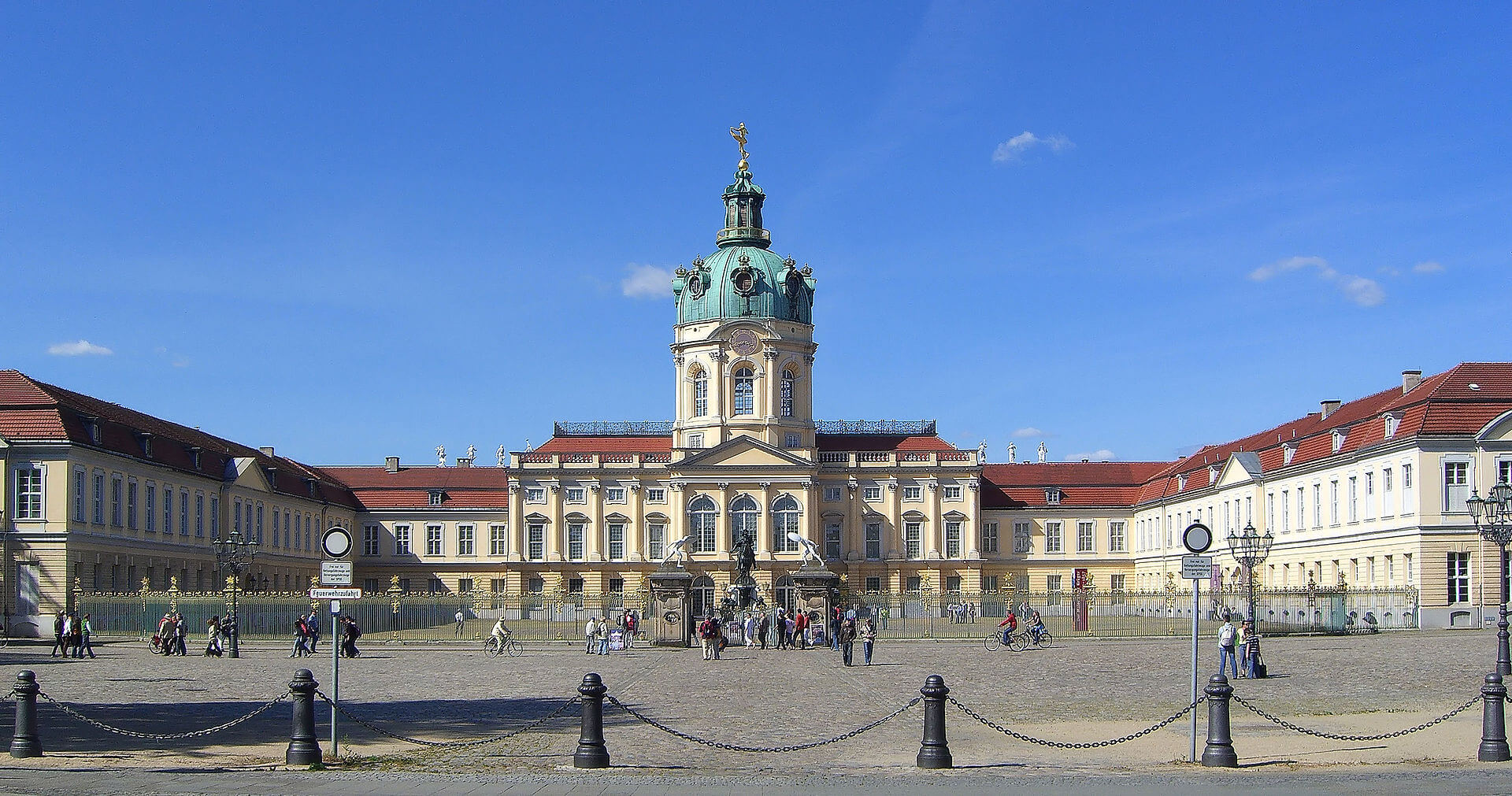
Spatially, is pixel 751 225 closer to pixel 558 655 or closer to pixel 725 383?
pixel 725 383

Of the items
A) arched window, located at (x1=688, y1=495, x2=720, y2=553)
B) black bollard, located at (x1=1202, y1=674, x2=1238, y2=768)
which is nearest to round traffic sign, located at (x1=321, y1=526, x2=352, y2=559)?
black bollard, located at (x1=1202, y1=674, x2=1238, y2=768)

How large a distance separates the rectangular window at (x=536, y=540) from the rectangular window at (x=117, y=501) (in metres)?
35.4

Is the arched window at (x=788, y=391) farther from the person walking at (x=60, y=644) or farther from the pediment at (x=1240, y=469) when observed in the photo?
the person walking at (x=60, y=644)

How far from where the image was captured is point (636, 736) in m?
21.9

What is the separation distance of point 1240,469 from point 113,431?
5579 cm

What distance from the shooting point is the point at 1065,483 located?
10525 centimetres

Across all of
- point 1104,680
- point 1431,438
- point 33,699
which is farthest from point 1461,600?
point 33,699

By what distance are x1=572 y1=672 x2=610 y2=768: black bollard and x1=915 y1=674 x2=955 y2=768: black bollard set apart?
3.69 metres

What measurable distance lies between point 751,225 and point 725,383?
38.8 ft

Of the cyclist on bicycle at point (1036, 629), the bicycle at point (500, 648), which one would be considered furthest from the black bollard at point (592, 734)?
the cyclist on bicycle at point (1036, 629)

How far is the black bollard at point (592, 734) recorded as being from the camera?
18.2 m

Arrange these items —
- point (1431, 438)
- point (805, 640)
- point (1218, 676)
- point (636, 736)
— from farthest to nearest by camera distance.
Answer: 1. point (1431, 438)
2. point (805, 640)
3. point (636, 736)
4. point (1218, 676)

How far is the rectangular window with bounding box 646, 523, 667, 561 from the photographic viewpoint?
98562 mm

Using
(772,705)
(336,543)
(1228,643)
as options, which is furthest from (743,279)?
(336,543)
